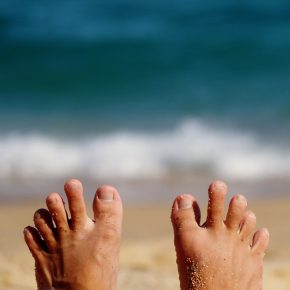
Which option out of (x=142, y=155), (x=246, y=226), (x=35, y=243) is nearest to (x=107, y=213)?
(x=35, y=243)

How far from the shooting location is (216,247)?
235 cm

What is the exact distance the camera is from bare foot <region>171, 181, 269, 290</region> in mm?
2303

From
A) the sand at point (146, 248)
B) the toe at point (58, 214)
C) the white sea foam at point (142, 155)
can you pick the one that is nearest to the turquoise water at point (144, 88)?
the white sea foam at point (142, 155)

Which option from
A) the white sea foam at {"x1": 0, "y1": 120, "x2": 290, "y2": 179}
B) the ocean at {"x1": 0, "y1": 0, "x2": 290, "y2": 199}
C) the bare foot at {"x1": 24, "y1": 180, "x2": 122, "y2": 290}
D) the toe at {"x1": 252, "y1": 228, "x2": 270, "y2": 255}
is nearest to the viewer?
the bare foot at {"x1": 24, "y1": 180, "x2": 122, "y2": 290}

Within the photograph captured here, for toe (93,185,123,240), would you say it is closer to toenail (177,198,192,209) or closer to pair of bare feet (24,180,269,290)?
pair of bare feet (24,180,269,290)

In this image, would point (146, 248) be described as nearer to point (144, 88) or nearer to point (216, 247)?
point (216, 247)

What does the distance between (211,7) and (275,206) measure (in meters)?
4.73

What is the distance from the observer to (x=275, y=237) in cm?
328

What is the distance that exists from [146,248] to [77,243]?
842 mm

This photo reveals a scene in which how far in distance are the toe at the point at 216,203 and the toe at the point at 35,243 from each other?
1.89 feet

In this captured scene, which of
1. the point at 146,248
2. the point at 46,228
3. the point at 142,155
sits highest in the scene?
the point at 142,155

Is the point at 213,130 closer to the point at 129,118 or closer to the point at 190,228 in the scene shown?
the point at 129,118

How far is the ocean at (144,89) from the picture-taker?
4.54 m

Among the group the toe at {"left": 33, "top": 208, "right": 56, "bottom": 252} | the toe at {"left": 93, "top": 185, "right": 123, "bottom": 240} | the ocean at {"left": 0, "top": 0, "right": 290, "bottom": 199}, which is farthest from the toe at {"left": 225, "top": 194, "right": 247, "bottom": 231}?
the ocean at {"left": 0, "top": 0, "right": 290, "bottom": 199}
